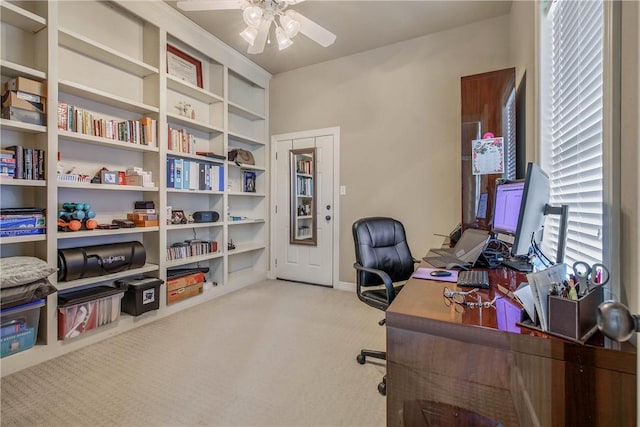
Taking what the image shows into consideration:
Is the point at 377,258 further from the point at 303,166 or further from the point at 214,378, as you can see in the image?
the point at 303,166

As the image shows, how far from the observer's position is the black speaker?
3.31 meters

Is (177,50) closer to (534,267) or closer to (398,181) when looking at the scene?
(398,181)

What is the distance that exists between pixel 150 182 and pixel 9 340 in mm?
1463

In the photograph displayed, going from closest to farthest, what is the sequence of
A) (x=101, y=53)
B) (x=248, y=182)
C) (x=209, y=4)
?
(x=209, y=4) < (x=101, y=53) < (x=248, y=182)

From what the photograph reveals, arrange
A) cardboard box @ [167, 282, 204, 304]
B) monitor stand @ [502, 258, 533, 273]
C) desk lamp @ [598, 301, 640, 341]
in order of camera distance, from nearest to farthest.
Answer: desk lamp @ [598, 301, 640, 341], monitor stand @ [502, 258, 533, 273], cardboard box @ [167, 282, 204, 304]

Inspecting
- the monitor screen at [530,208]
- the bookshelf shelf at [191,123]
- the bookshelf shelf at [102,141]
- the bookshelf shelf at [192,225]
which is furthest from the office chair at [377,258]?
the bookshelf shelf at [191,123]

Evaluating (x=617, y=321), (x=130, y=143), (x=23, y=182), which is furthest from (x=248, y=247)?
(x=617, y=321)

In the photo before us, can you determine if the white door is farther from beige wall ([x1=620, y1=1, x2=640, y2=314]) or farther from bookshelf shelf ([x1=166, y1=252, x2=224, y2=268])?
beige wall ([x1=620, y1=1, x2=640, y2=314])

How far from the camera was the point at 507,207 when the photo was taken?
1693mm

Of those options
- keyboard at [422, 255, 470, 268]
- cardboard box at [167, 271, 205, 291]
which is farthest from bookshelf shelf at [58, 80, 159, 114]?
keyboard at [422, 255, 470, 268]

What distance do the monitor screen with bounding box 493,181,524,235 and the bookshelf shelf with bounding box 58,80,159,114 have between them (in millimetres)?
2904

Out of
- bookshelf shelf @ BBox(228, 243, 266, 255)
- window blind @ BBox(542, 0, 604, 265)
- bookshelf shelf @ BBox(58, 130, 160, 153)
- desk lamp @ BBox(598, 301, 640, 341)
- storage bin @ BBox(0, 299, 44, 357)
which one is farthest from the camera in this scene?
bookshelf shelf @ BBox(228, 243, 266, 255)

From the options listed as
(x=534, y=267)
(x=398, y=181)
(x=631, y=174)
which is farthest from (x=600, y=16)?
(x=398, y=181)

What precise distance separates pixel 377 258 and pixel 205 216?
204cm
